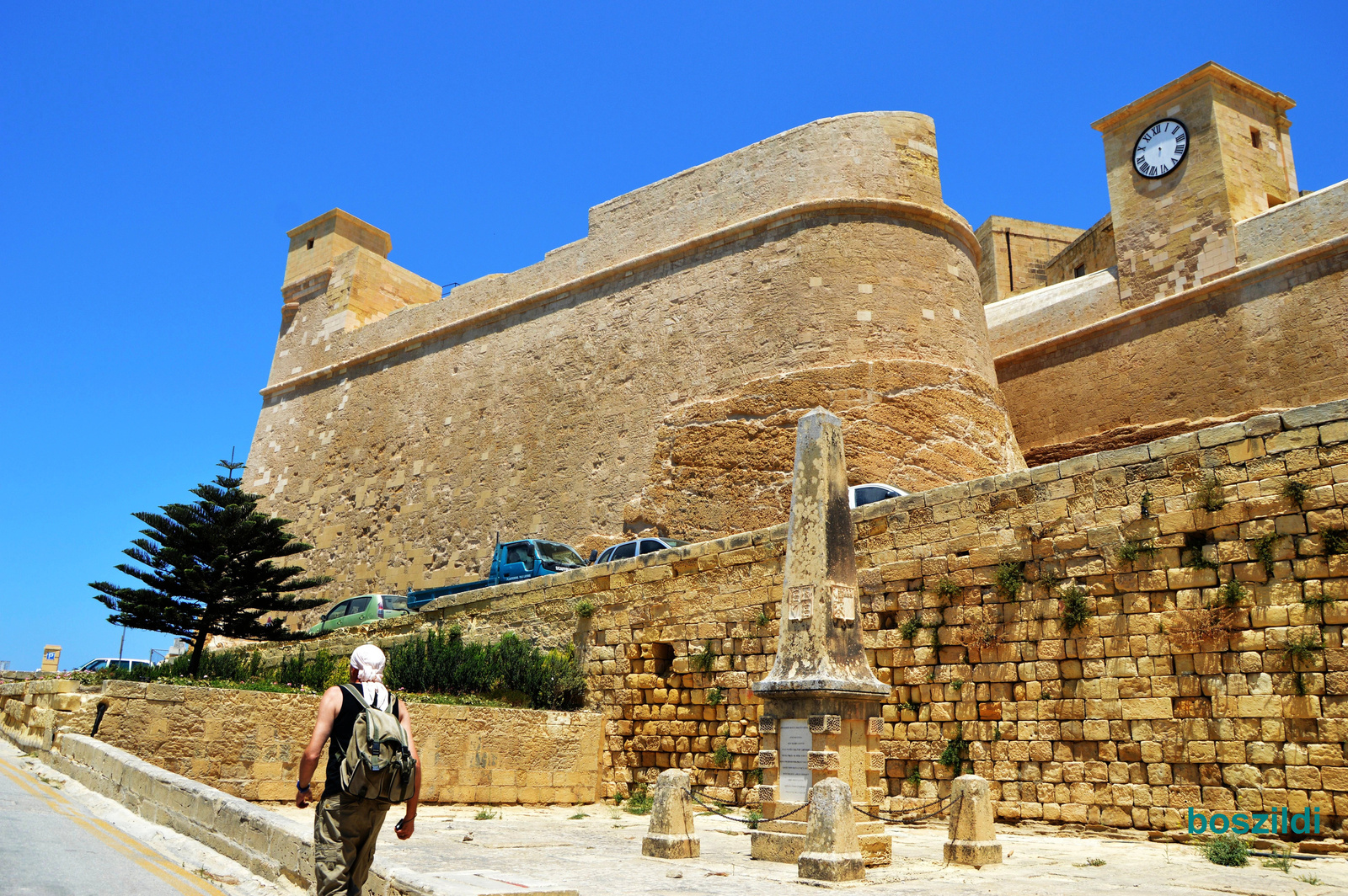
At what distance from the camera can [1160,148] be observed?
18.3m

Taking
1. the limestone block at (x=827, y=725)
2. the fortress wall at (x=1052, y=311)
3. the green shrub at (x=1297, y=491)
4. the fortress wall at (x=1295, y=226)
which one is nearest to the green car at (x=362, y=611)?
the limestone block at (x=827, y=725)

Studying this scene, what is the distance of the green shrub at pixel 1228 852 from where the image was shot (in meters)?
7.15

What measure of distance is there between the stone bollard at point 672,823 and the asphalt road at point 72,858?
3.21 meters

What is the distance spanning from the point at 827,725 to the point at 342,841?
148 inches

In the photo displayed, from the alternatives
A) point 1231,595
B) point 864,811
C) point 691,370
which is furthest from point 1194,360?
point 864,811

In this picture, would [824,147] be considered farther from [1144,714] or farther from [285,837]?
[285,837]

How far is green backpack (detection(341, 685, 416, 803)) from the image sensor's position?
456 centimetres

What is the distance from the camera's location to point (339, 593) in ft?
71.9

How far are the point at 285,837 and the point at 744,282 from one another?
43.5 feet

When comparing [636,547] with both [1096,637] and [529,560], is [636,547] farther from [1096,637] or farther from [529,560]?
[1096,637]

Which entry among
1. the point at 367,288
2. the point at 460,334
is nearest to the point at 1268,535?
the point at 460,334

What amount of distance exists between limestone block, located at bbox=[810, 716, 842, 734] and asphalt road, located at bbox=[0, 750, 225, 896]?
3.92 meters

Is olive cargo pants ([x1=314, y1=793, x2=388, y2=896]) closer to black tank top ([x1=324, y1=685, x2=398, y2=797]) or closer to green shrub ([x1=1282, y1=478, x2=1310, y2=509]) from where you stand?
black tank top ([x1=324, y1=685, x2=398, y2=797])

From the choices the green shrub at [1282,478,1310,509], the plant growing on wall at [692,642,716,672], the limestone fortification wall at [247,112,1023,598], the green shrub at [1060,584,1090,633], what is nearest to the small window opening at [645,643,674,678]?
the plant growing on wall at [692,642,716,672]
